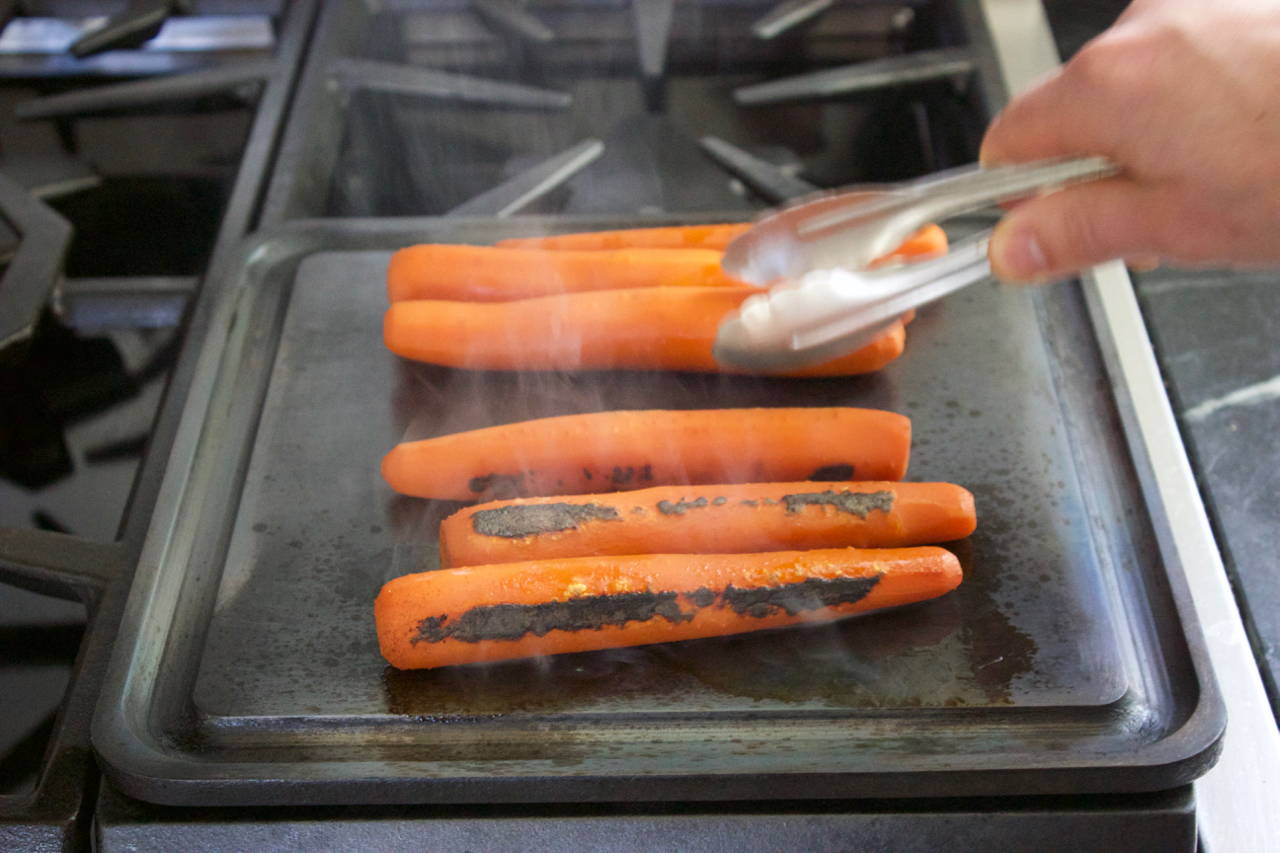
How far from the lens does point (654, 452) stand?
60.6 inches

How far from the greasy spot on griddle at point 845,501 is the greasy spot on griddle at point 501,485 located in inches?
17.1

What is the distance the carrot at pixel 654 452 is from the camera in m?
1.53

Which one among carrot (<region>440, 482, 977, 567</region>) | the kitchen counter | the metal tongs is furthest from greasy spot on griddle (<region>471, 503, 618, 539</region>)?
the kitchen counter

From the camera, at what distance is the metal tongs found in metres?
1.30

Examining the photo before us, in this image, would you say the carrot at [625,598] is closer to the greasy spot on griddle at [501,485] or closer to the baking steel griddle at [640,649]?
the baking steel griddle at [640,649]

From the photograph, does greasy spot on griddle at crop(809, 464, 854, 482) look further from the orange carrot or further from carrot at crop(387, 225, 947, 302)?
the orange carrot

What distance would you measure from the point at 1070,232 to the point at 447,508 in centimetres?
101

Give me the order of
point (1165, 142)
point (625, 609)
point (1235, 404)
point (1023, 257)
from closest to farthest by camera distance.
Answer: point (1165, 142)
point (1023, 257)
point (625, 609)
point (1235, 404)

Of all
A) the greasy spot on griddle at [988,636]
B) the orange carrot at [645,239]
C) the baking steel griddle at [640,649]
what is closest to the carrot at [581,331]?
the baking steel griddle at [640,649]

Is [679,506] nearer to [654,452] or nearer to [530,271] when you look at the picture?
[654,452]

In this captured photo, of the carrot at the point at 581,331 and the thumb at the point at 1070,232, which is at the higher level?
the thumb at the point at 1070,232

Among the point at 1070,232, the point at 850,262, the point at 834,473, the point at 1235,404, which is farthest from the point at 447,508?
the point at 1235,404

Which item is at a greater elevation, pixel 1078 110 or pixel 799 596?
pixel 1078 110

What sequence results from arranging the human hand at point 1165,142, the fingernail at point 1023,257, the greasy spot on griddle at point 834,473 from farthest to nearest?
the greasy spot on griddle at point 834,473, the fingernail at point 1023,257, the human hand at point 1165,142
